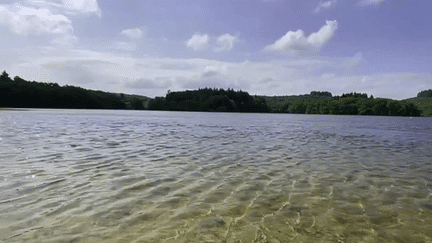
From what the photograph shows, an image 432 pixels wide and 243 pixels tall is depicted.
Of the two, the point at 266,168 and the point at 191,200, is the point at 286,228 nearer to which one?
the point at 191,200

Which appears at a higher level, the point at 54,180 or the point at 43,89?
the point at 43,89

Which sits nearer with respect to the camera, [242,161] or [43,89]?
[242,161]

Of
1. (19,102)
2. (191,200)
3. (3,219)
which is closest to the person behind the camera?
(3,219)

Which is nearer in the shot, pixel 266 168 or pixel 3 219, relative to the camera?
pixel 3 219

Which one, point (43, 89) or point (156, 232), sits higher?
point (43, 89)

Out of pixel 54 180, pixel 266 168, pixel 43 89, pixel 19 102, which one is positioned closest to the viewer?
pixel 54 180

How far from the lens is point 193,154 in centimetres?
1320

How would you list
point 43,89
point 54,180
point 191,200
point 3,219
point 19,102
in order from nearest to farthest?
point 3,219 < point 191,200 < point 54,180 < point 19,102 < point 43,89

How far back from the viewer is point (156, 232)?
15.0 ft

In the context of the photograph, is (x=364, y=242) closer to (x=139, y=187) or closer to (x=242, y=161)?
(x=139, y=187)

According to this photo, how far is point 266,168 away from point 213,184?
10.5ft

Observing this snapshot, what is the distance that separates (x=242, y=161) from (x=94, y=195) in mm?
6745

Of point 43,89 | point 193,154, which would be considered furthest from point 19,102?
point 193,154

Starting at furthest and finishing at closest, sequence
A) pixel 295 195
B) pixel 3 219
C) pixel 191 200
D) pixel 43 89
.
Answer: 1. pixel 43 89
2. pixel 295 195
3. pixel 191 200
4. pixel 3 219
